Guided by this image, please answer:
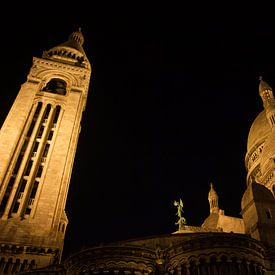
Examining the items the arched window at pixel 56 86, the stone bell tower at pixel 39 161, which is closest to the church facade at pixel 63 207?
the stone bell tower at pixel 39 161

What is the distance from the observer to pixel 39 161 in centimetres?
3166

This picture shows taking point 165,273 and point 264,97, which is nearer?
point 165,273

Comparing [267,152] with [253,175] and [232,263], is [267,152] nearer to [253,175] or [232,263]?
[253,175]

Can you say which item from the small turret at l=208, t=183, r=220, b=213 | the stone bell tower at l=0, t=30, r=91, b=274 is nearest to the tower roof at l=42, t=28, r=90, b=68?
the stone bell tower at l=0, t=30, r=91, b=274

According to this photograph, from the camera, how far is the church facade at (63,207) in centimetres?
1830

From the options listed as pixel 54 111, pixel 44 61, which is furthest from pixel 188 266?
pixel 44 61

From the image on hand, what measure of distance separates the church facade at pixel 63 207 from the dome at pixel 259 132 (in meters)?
0.17

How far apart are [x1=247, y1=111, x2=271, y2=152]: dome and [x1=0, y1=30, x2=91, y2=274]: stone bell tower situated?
21.9m

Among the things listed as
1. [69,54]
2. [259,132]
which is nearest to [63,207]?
[69,54]

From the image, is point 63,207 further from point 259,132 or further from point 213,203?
point 259,132

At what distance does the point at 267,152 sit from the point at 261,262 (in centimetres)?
1917

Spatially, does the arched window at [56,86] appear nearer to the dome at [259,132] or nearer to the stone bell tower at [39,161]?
the stone bell tower at [39,161]

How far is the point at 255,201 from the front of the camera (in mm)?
22875

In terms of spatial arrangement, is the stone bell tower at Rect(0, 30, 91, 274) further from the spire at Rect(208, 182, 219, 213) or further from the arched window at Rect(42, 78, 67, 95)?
the spire at Rect(208, 182, 219, 213)
